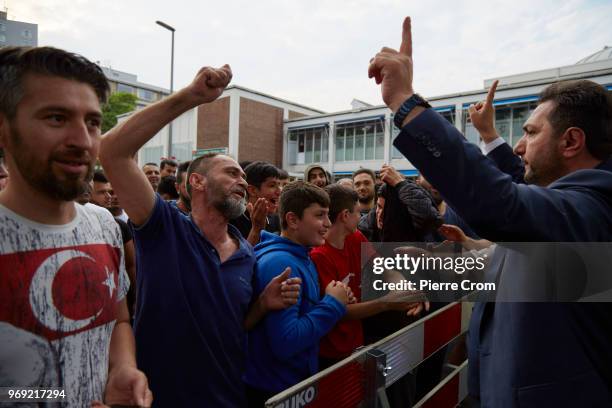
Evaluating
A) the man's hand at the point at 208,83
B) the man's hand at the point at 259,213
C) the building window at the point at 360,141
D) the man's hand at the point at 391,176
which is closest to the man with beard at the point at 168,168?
the man's hand at the point at 259,213

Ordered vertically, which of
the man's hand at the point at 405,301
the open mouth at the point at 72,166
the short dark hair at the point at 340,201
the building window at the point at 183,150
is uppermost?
the building window at the point at 183,150

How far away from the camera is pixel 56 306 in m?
1.09

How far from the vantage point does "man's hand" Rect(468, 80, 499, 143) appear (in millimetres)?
2100

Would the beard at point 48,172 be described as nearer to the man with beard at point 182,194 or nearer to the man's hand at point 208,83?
the man's hand at point 208,83

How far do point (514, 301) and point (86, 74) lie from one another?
65.9 inches

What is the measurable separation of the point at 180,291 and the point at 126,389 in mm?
549

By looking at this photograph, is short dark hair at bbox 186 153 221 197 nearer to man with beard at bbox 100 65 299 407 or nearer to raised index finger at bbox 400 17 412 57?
man with beard at bbox 100 65 299 407

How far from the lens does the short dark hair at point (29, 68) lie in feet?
3.52

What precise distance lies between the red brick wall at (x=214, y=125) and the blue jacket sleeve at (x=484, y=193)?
2711 cm

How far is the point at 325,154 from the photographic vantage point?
27.2 meters

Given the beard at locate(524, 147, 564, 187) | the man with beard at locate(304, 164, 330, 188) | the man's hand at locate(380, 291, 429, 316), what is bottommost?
the man's hand at locate(380, 291, 429, 316)

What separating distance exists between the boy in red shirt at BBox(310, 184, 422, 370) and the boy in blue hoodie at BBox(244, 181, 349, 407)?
0.33 m

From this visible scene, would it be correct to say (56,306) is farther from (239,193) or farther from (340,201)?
(340,201)

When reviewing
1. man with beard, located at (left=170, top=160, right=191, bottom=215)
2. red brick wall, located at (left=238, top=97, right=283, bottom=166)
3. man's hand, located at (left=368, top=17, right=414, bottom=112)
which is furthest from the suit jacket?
red brick wall, located at (left=238, top=97, right=283, bottom=166)
